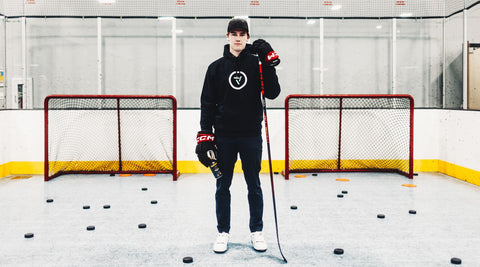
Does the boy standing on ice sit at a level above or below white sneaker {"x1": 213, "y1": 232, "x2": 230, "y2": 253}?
above

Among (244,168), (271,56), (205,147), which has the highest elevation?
(271,56)

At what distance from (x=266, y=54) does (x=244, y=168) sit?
81 centimetres

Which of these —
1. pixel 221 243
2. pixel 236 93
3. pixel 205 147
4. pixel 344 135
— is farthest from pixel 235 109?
pixel 344 135

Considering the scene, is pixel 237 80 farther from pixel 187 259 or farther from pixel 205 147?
pixel 187 259

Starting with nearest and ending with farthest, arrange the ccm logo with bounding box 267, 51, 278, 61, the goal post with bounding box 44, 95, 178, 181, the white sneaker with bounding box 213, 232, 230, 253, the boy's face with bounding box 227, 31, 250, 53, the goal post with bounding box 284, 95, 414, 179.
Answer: the ccm logo with bounding box 267, 51, 278, 61, the boy's face with bounding box 227, 31, 250, 53, the white sneaker with bounding box 213, 232, 230, 253, the goal post with bounding box 44, 95, 178, 181, the goal post with bounding box 284, 95, 414, 179

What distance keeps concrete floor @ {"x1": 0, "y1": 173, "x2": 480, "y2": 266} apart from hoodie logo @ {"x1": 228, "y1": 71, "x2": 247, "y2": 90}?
3.82 feet

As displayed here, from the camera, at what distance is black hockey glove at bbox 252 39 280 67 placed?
272 cm

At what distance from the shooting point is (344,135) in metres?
6.66

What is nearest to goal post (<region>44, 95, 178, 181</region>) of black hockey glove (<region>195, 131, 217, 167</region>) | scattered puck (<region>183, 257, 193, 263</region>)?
black hockey glove (<region>195, 131, 217, 167</region>)

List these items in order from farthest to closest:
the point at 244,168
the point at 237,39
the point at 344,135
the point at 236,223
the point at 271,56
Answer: the point at 344,135
the point at 236,223
the point at 244,168
the point at 237,39
the point at 271,56

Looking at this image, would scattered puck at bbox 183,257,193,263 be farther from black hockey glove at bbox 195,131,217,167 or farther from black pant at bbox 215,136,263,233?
black hockey glove at bbox 195,131,217,167

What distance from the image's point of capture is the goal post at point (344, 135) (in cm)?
659

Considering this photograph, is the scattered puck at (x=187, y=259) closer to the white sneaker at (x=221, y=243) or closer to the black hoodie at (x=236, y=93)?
the white sneaker at (x=221, y=243)

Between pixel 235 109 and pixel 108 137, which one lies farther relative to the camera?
pixel 108 137
